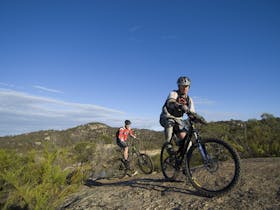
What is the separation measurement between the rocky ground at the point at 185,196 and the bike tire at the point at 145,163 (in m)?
4.60

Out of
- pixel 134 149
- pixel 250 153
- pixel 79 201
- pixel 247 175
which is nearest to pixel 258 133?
pixel 250 153

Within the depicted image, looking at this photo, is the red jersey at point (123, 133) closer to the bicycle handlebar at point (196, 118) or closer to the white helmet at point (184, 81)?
the white helmet at point (184, 81)

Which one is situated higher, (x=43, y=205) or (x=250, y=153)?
(x=250, y=153)

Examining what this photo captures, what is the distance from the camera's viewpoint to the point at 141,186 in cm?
570

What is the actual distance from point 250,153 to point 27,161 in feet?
24.2

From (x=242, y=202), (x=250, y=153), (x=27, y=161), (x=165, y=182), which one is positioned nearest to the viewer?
(x=242, y=202)

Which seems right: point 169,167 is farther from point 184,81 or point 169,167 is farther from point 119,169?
point 119,169

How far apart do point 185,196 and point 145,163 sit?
6308 millimetres

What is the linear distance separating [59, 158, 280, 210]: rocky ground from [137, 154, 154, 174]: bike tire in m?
4.60

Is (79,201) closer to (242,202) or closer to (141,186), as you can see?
(141,186)

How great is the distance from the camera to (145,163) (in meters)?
10.7

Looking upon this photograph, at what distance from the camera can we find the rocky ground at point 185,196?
12.8 ft

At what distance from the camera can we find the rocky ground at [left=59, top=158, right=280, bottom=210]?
3.89 m

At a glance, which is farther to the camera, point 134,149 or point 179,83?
point 134,149
